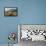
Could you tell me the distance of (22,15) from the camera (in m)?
4.23

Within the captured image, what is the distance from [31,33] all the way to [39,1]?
1.05 metres

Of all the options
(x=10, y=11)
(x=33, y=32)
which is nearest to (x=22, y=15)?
(x=10, y=11)

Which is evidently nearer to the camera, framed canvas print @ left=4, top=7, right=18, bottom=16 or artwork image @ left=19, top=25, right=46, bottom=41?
artwork image @ left=19, top=25, right=46, bottom=41

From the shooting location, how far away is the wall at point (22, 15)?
4191mm

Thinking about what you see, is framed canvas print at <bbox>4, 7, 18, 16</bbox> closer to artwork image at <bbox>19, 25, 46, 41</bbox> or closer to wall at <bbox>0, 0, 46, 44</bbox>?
wall at <bbox>0, 0, 46, 44</bbox>

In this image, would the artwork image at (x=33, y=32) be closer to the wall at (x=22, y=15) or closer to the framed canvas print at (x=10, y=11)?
the wall at (x=22, y=15)

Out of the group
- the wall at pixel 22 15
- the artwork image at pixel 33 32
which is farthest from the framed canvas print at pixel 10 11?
the artwork image at pixel 33 32

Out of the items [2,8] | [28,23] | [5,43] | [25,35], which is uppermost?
[2,8]

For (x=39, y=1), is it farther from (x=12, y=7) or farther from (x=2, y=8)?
(x=2, y=8)

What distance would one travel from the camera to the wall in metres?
4.19

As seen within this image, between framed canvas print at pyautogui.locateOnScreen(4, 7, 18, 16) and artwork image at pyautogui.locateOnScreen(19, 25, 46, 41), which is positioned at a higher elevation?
framed canvas print at pyautogui.locateOnScreen(4, 7, 18, 16)

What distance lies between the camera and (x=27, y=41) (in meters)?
4.02

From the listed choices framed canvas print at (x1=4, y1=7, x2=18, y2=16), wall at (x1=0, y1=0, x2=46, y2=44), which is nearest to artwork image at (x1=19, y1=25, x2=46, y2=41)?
wall at (x1=0, y1=0, x2=46, y2=44)

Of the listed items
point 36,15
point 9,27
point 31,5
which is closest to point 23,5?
point 31,5
